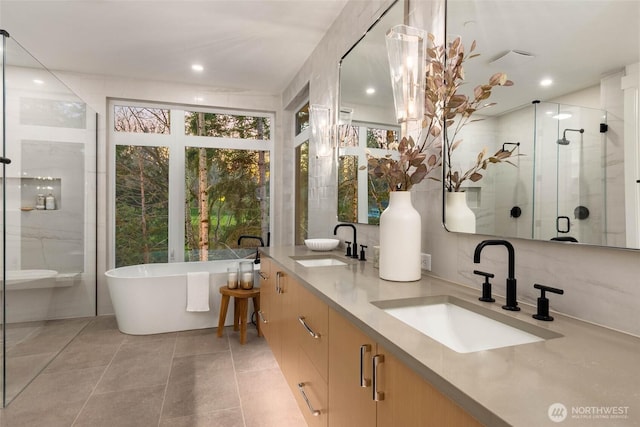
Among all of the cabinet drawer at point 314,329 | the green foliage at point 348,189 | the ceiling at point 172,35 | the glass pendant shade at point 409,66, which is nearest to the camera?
the cabinet drawer at point 314,329

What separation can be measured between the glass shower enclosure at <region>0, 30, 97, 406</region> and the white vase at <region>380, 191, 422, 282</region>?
2.38 m

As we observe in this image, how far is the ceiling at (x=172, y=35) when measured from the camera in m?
2.56

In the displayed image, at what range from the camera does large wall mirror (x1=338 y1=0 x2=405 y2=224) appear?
204 centimetres

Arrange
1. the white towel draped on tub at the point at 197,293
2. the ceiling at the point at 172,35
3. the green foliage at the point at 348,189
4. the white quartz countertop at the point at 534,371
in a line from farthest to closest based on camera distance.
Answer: the white towel draped on tub at the point at 197,293 → the ceiling at the point at 172,35 → the green foliage at the point at 348,189 → the white quartz countertop at the point at 534,371

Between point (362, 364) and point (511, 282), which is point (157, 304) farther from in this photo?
point (511, 282)

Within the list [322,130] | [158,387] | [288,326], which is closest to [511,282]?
[288,326]

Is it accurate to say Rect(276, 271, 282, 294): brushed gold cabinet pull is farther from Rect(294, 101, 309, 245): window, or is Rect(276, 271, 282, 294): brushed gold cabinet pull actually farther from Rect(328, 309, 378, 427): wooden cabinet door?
Rect(294, 101, 309, 245): window

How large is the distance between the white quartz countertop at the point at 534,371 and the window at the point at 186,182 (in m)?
3.62

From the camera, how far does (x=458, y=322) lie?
1164mm

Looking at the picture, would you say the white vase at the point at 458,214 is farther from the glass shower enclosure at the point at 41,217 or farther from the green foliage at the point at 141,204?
the green foliage at the point at 141,204

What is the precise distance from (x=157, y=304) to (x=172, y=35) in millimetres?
2460

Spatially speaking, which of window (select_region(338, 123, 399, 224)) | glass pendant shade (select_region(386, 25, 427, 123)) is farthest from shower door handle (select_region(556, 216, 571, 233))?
window (select_region(338, 123, 399, 224))

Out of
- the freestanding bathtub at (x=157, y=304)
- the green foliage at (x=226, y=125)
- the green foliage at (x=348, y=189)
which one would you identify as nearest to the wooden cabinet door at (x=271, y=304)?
the green foliage at (x=348, y=189)

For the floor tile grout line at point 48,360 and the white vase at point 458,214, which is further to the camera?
the floor tile grout line at point 48,360
